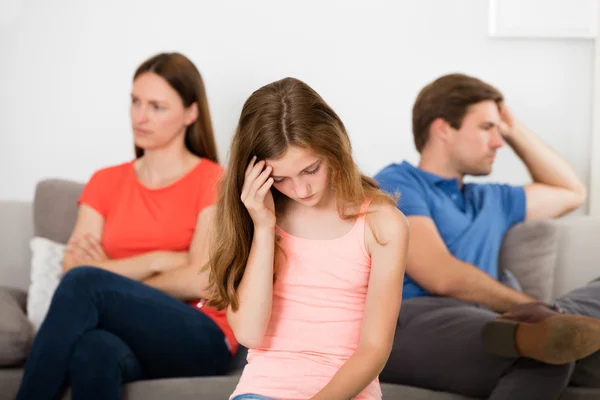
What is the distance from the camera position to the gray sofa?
7.42 ft

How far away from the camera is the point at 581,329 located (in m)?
2.05

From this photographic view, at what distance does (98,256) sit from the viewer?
2680mm

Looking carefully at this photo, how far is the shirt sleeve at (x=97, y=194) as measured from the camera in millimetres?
2773

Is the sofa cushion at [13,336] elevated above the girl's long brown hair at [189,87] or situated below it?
below

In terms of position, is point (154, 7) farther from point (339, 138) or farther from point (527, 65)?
point (339, 138)

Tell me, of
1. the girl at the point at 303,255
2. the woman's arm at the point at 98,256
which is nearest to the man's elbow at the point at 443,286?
the woman's arm at the point at 98,256

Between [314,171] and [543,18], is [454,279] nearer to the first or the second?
[314,171]

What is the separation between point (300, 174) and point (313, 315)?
277 mm

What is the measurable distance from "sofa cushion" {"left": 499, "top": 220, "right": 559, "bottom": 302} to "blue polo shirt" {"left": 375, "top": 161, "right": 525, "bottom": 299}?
6 cm

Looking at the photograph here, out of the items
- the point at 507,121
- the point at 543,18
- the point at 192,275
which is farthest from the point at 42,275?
the point at 543,18

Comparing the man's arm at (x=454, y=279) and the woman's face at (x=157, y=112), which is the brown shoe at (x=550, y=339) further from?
the woman's face at (x=157, y=112)

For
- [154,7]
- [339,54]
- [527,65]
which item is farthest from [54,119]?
[527,65]

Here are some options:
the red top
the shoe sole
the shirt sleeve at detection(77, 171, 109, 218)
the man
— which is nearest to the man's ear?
the man

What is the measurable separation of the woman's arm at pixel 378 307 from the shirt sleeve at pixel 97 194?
1342mm
